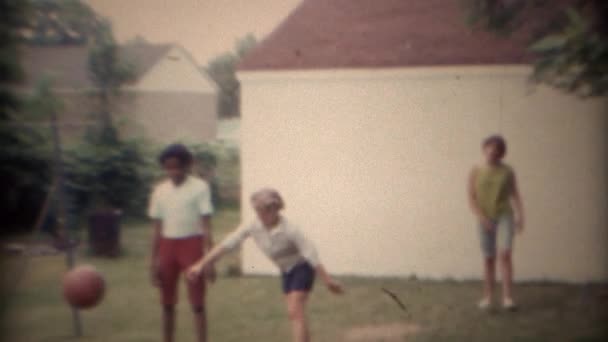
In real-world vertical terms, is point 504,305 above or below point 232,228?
below

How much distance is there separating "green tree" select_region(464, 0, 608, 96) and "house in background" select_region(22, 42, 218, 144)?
2.92m

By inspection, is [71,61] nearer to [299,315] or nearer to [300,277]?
[300,277]

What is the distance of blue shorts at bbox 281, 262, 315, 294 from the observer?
4.08 m

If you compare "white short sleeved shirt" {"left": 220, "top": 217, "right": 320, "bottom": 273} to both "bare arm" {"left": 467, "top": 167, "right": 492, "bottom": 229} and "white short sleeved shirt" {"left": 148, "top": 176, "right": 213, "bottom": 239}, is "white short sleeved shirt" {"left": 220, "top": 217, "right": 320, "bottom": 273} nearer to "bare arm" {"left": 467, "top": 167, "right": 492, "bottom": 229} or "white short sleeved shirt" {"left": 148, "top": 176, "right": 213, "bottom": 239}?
"white short sleeved shirt" {"left": 148, "top": 176, "right": 213, "bottom": 239}

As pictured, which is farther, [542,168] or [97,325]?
[542,168]

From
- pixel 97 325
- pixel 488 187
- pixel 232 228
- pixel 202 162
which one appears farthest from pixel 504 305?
pixel 202 162

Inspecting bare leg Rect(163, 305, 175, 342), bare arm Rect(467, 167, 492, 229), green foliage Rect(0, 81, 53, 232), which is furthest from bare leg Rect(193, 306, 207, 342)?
green foliage Rect(0, 81, 53, 232)

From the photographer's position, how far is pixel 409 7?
6.64 m

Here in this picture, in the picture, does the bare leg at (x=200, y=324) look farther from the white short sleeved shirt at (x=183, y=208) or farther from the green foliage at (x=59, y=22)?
the green foliage at (x=59, y=22)

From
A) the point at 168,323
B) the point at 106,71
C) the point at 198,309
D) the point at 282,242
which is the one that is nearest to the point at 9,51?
the point at 106,71

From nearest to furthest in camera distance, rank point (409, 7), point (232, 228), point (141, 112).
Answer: point (409, 7), point (141, 112), point (232, 228)

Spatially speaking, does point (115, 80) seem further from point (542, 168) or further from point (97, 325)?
point (542, 168)

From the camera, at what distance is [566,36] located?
3.99 meters

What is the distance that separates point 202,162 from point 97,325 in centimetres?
541
